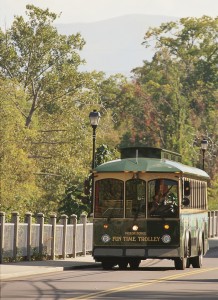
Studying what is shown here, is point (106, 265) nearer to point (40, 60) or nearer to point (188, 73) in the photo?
point (40, 60)

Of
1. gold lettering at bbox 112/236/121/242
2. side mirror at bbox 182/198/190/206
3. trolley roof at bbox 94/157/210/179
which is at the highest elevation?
trolley roof at bbox 94/157/210/179

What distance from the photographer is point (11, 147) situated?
7331 cm

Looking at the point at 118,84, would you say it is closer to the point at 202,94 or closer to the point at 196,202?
the point at 202,94

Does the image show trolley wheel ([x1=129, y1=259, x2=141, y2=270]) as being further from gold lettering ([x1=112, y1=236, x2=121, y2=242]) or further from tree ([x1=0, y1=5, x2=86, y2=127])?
tree ([x1=0, y1=5, x2=86, y2=127])

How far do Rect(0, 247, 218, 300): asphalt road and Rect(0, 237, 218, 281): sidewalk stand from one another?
43cm

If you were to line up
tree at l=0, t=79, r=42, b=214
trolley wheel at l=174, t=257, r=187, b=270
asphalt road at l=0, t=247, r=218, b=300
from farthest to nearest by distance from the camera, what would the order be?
tree at l=0, t=79, r=42, b=214 → trolley wheel at l=174, t=257, r=187, b=270 → asphalt road at l=0, t=247, r=218, b=300

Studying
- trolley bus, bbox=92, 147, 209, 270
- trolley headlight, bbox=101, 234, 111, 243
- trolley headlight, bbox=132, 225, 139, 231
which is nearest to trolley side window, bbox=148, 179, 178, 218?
trolley bus, bbox=92, 147, 209, 270

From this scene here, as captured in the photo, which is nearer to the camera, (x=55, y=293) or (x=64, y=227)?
(x=55, y=293)

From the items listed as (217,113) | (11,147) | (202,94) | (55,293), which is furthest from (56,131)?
(55,293)

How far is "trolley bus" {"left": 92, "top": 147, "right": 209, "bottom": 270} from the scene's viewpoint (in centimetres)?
3606

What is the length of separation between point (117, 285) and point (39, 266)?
7405mm

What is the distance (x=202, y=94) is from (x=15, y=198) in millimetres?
54430

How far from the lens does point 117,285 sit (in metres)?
27.7

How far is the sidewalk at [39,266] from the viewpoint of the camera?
31188 mm
